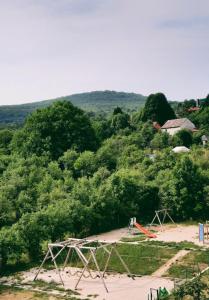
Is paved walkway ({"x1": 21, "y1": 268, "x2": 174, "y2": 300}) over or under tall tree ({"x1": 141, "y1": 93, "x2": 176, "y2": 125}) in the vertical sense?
under

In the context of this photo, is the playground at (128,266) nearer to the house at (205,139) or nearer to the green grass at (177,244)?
the green grass at (177,244)

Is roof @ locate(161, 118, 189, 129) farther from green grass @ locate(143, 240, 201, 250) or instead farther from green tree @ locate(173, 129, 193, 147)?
green grass @ locate(143, 240, 201, 250)

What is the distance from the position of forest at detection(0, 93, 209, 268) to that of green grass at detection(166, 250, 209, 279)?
9.23 metres

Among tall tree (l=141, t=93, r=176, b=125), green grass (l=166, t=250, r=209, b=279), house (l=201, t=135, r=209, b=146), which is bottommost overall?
green grass (l=166, t=250, r=209, b=279)

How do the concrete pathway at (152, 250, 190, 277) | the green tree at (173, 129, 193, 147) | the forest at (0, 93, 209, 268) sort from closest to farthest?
1. the concrete pathway at (152, 250, 190, 277)
2. the forest at (0, 93, 209, 268)
3. the green tree at (173, 129, 193, 147)

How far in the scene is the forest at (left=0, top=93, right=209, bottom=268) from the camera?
111 ft

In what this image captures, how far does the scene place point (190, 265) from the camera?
94.2 ft

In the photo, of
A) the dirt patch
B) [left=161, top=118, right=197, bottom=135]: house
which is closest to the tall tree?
[left=161, top=118, right=197, bottom=135]: house

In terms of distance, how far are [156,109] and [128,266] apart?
5618 centimetres

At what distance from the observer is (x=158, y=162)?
49000mm

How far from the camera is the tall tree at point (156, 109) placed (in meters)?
82.2

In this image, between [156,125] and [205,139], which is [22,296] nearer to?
[205,139]

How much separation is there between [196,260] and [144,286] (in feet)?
16.8

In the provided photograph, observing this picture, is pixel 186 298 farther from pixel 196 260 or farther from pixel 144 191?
pixel 144 191
